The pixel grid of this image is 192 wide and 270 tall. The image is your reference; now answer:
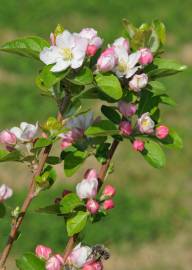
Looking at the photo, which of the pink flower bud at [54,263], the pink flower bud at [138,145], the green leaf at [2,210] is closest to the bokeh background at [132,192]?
the green leaf at [2,210]

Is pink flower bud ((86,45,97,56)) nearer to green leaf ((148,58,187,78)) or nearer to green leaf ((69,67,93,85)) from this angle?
green leaf ((69,67,93,85))

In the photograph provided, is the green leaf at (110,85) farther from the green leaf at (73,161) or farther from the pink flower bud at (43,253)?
the pink flower bud at (43,253)

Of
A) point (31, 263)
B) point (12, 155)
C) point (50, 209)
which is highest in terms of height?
point (12, 155)

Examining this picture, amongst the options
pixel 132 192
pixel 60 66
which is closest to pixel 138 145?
pixel 60 66

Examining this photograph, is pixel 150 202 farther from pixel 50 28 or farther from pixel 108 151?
pixel 108 151

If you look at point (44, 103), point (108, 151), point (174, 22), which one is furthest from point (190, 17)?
point (108, 151)

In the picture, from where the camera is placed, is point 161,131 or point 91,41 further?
point 161,131

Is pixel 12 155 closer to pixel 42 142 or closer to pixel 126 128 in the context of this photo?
pixel 42 142
